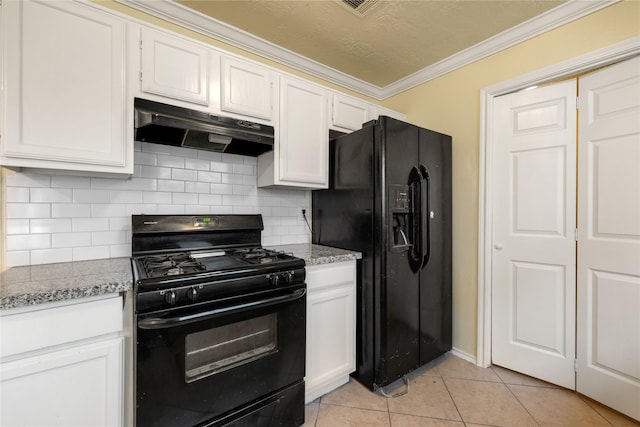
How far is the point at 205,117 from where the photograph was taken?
1619mm

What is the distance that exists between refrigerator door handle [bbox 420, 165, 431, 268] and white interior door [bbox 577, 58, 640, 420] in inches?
37.1

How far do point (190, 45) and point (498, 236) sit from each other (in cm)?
254

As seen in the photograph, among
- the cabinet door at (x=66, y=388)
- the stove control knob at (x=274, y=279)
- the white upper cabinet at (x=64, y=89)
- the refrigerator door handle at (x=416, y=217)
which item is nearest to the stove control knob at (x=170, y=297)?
the cabinet door at (x=66, y=388)

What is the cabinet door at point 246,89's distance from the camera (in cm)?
173

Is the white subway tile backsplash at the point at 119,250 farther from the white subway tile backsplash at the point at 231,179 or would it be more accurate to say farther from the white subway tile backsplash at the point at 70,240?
the white subway tile backsplash at the point at 231,179

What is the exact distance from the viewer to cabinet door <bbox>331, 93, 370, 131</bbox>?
2252 mm

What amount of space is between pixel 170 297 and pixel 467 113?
254cm

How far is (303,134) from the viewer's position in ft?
6.80

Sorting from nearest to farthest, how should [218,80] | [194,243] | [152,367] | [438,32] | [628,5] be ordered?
1. [152,367]
2. [628,5]
3. [218,80]
4. [194,243]
5. [438,32]

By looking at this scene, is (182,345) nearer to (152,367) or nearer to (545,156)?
(152,367)

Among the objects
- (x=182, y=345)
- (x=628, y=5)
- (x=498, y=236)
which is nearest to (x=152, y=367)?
(x=182, y=345)

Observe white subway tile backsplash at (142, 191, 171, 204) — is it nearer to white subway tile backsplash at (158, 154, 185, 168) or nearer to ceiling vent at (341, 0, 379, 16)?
white subway tile backsplash at (158, 154, 185, 168)

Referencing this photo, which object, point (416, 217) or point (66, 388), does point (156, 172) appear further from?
point (416, 217)

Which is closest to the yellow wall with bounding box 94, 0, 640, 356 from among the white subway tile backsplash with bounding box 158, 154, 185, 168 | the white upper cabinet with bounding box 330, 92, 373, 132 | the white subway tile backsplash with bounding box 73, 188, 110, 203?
the white upper cabinet with bounding box 330, 92, 373, 132
